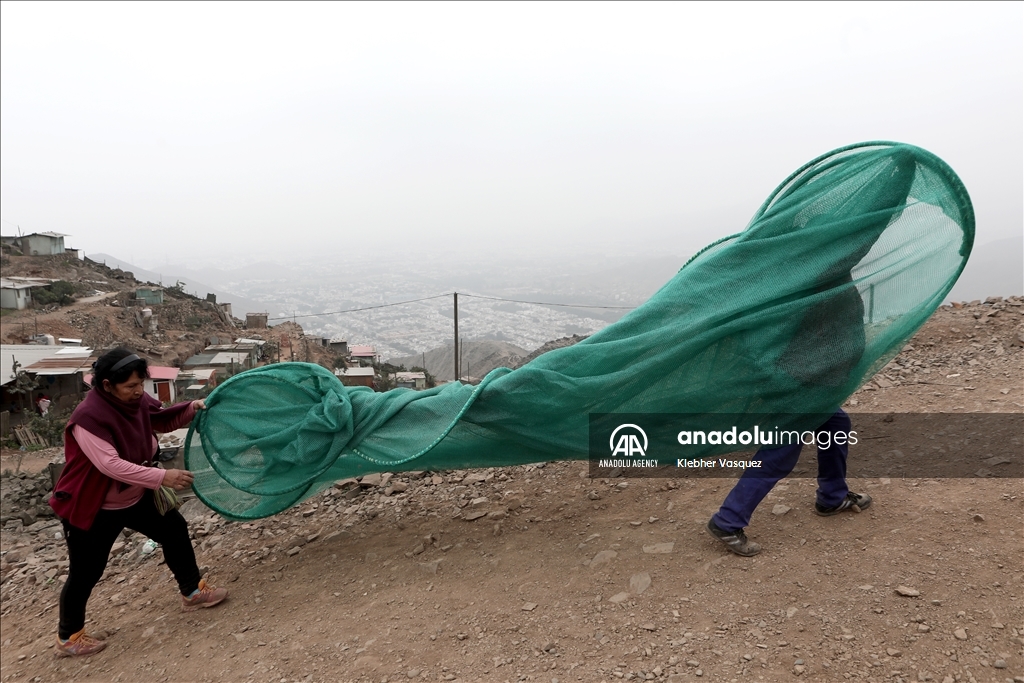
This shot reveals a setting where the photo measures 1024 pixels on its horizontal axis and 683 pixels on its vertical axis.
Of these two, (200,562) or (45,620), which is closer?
(45,620)

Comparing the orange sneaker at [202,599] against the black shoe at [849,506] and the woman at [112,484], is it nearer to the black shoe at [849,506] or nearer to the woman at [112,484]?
the woman at [112,484]

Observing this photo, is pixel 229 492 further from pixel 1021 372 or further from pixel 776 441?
pixel 1021 372

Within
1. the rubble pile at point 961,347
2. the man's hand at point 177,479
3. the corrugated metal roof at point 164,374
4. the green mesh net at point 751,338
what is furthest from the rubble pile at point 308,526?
the corrugated metal roof at point 164,374

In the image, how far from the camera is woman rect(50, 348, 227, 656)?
2699mm

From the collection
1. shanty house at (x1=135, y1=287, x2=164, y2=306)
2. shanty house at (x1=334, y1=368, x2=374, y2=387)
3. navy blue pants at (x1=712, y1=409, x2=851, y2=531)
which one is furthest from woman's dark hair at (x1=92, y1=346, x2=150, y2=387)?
shanty house at (x1=135, y1=287, x2=164, y2=306)

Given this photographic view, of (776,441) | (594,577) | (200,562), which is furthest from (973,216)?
(200,562)

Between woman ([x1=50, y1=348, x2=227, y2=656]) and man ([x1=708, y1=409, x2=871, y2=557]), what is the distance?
2.37m

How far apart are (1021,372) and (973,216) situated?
8.95 feet

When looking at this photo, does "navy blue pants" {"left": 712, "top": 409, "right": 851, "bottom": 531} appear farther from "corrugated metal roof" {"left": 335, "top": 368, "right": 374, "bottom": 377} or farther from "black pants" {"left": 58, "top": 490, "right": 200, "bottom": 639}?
"corrugated metal roof" {"left": 335, "top": 368, "right": 374, "bottom": 377}

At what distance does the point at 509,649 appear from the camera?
257 cm

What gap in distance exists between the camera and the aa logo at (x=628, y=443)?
3047 mm

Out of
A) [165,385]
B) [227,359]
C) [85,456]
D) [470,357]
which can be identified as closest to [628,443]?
[85,456]

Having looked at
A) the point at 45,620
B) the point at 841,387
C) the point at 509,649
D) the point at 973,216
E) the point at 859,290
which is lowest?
the point at 45,620

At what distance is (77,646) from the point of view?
9.80 feet
